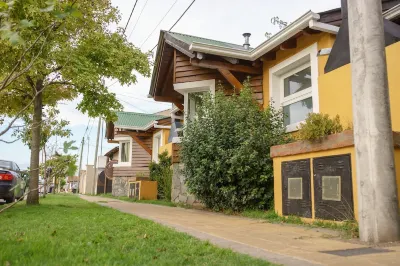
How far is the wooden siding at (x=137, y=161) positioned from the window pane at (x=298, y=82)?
1291 cm

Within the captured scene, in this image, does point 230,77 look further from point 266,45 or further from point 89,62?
point 89,62

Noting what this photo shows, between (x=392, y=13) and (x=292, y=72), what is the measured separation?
2711mm

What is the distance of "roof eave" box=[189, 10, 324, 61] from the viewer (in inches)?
269

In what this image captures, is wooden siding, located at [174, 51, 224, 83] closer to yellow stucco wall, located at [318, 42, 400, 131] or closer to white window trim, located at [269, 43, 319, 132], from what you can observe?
white window trim, located at [269, 43, 319, 132]

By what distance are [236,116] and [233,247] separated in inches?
165

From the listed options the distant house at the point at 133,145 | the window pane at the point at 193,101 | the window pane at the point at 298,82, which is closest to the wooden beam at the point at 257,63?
the window pane at the point at 298,82

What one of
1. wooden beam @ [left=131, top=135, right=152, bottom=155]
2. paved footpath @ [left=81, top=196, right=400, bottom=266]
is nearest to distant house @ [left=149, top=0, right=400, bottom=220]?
paved footpath @ [left=81, top=196, right=400, bottom=266]

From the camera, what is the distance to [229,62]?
29.2ft

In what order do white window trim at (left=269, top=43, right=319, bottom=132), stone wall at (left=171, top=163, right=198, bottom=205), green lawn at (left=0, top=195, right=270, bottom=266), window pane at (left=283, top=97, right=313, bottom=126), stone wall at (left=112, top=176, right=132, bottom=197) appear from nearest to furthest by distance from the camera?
green lawn at (left=0, top=195, right=270, bottom=266)
white window trim at (left=269, top=43, right=319, bottom=132)
window pane at (left=283, top=97, right=313, bottom=126)
stone wall at (left=171, top=163, right=198, bottom=205)
stone wall at (left=112, top=176, right=132, bottom=197)

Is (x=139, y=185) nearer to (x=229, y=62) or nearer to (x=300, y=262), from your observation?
(x=229, y=62)

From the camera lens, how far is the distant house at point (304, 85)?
496cm

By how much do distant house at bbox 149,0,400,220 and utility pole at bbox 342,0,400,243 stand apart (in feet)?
2.72

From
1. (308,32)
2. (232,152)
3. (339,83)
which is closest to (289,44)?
(308,32)

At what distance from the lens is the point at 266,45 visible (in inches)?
313
